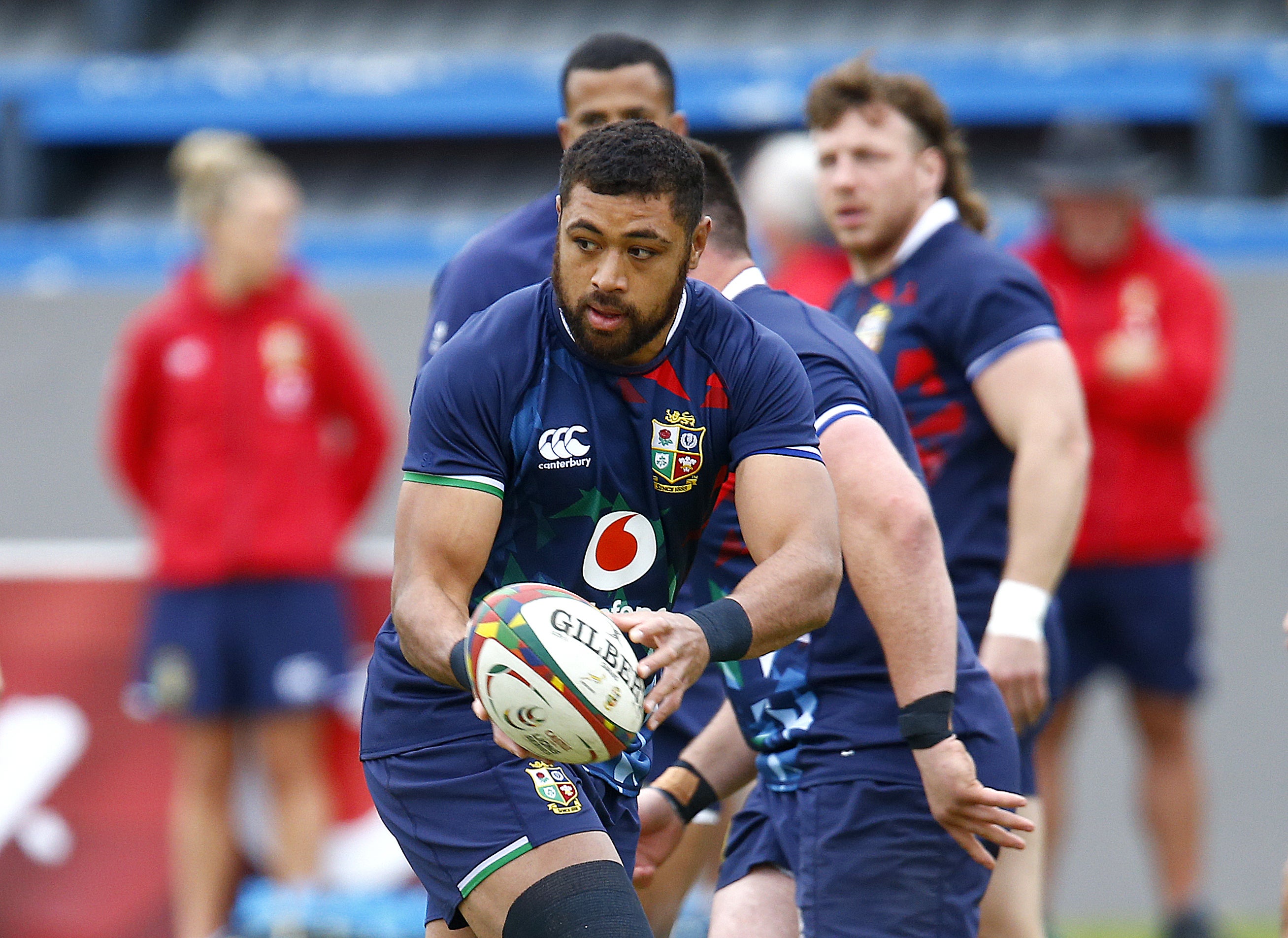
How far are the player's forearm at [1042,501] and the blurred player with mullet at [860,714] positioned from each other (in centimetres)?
54

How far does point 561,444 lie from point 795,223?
3.77 metres

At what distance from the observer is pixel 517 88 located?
35.7ft

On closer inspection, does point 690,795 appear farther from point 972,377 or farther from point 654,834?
point 972,377

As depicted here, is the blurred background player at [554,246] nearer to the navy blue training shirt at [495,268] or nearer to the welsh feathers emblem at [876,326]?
the navy blue training shirt at [495,268]

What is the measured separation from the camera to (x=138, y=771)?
7543 millimetres

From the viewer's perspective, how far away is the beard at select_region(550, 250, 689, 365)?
329 cm

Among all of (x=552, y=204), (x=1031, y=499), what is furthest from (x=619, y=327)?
(x=1031, y=499)

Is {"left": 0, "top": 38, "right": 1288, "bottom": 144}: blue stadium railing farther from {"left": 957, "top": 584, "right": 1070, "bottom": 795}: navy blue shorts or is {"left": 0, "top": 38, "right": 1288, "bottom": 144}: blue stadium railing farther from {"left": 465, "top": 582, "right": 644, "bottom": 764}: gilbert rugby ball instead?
{"left": 465, "top": 582, "right": 644, "bottom": 764}: gilbert rugby ball

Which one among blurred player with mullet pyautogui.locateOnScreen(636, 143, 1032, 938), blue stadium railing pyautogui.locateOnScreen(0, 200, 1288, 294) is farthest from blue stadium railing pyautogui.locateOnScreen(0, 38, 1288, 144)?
blurred player with mullet pyautogui.locateOnScreen(636, 143, 1032, 938)

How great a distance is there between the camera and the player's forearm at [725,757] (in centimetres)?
433

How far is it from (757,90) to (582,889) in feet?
24.8

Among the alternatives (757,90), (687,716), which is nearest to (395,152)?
(757,90)

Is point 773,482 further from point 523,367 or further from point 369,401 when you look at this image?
point 369,401

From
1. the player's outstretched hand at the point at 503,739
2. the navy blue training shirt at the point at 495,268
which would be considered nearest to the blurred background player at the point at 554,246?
the navy blue training shirt at the point at 495,268
